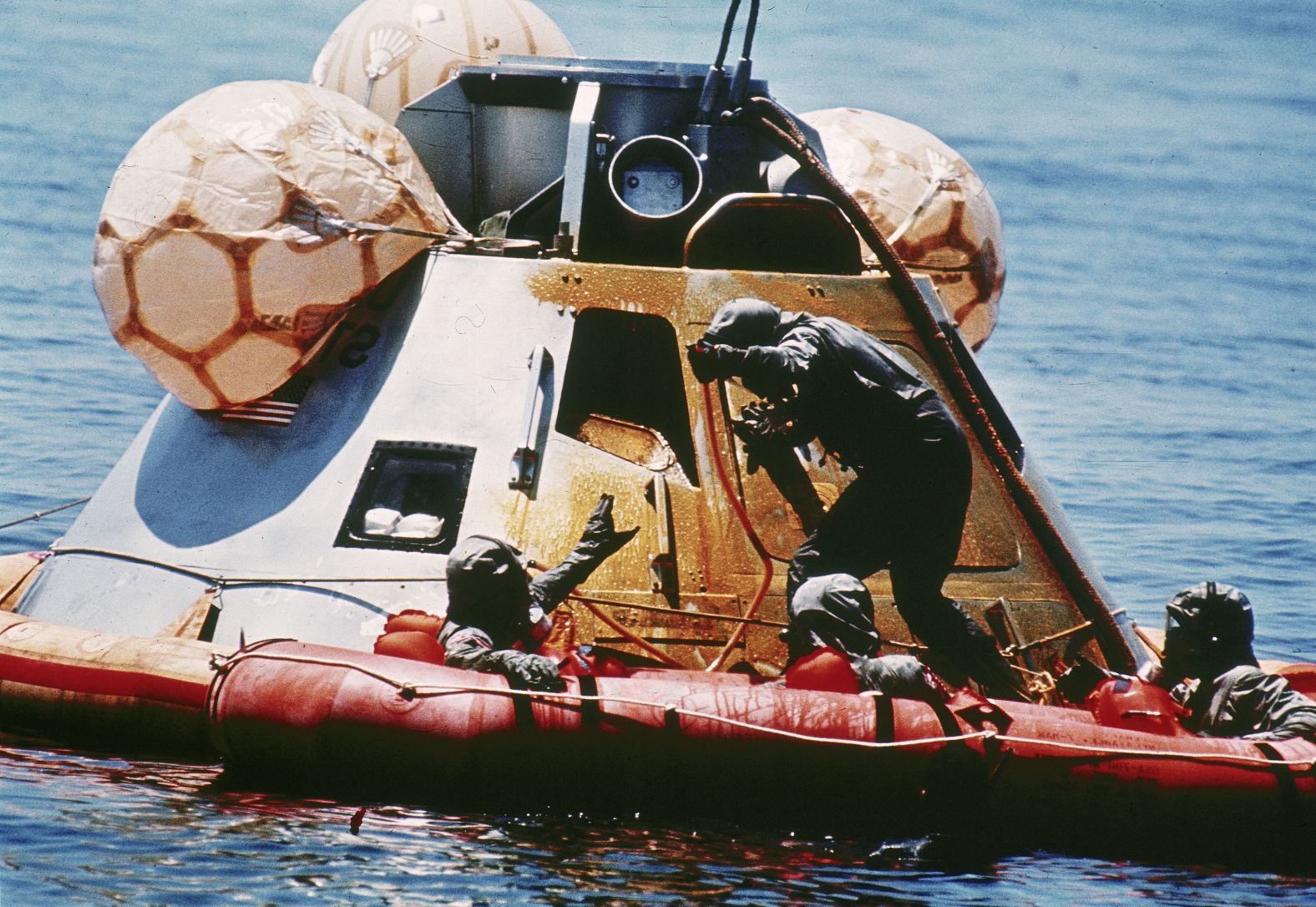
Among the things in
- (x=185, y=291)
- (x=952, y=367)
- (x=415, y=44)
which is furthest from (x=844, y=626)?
(x=415, y=44)

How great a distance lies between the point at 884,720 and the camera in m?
5.18

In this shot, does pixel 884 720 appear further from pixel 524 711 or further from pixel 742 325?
pixel 742 325

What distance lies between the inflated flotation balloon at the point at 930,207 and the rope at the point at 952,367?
1328 mm

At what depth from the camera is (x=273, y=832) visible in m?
5.05

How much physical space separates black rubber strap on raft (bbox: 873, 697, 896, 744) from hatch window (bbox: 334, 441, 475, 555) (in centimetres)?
177

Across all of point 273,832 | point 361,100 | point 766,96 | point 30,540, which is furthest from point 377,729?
point 30,540

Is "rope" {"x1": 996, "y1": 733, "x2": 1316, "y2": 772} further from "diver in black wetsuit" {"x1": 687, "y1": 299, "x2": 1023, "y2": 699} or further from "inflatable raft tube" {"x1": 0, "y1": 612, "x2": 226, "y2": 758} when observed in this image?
"inflatable raft tube" {"x1": 0, "y1": 612, "x2": 226, "y2": 758}

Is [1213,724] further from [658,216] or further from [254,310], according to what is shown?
[254,310]

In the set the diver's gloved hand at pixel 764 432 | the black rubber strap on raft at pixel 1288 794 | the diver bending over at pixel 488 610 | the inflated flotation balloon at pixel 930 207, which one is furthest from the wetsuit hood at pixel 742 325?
the inflated flotation balloon at pixel 930 207

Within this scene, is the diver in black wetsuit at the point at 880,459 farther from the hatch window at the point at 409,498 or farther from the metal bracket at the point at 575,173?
the metal bracket at the point at 575,173

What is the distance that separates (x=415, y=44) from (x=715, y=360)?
155 inches

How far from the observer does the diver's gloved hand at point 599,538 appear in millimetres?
5875

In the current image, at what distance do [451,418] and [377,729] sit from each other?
67.5 inches

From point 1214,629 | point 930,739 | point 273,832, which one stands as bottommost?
point 273,832
